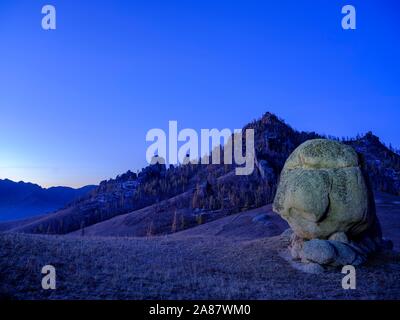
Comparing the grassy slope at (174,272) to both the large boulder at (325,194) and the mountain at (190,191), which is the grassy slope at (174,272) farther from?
the mountain at (190,191)

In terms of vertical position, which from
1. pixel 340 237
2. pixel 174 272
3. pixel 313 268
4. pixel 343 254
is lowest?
pixel 313 268

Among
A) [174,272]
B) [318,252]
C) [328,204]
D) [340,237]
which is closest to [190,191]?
[340,237]

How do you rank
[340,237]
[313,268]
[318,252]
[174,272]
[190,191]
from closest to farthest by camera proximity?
1. [174,272]
2. [313,268]
3. [318,252]
4. [340,237]
5. [190,191]

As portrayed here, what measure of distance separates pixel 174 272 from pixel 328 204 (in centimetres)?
683

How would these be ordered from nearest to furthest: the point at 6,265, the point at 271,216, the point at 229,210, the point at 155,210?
1. the point at 6,265
2. the point at 271,216
3. the point at 229,210
4. the point at 155,210

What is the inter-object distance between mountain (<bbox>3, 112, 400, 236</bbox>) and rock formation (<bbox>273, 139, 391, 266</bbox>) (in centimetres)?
2270

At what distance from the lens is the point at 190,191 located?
207ft

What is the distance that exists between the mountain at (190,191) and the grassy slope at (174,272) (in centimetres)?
2365

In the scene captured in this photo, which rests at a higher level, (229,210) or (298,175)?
A: (298,175)

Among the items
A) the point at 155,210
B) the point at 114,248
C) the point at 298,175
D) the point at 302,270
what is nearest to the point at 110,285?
the point at 114,248

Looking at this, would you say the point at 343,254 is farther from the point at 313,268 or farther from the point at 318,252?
the point at 313,268
